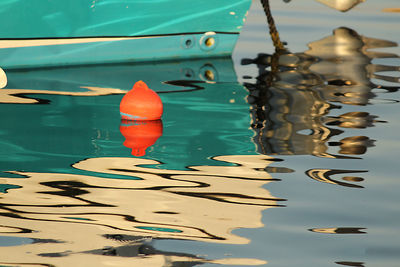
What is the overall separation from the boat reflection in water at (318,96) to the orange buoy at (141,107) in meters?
0.61

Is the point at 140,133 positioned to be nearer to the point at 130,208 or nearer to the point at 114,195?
the point at 114,195

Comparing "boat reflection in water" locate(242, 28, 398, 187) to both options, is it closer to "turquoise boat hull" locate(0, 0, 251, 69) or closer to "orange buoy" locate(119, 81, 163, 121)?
"turquoise boat hull" locate(0, 0, 251, 69)

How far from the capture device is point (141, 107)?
4.74 meters

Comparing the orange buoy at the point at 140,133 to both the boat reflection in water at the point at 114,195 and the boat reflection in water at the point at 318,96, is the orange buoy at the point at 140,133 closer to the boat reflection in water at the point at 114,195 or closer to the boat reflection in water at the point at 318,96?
the boat reflection in water at the point at 114,195

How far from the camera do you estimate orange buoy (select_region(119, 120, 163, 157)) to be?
420 cm

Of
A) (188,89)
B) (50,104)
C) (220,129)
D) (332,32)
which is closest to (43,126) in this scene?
(50,104)

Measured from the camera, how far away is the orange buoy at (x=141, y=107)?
4.74m

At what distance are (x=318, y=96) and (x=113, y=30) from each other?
7.00 feet

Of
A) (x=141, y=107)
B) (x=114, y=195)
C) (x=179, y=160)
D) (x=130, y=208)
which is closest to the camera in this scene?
(x=130, y=208)

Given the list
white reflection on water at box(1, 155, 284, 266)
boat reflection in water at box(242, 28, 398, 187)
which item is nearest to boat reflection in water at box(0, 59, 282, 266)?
white reflection on water at box(1, 155, 284, 266)

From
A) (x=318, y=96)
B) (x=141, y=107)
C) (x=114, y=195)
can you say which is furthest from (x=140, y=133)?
(x=318, y=96)

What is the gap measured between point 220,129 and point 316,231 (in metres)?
1.71

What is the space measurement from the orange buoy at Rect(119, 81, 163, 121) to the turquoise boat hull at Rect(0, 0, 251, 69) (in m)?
2.00

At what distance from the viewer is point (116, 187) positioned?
3.52 m
